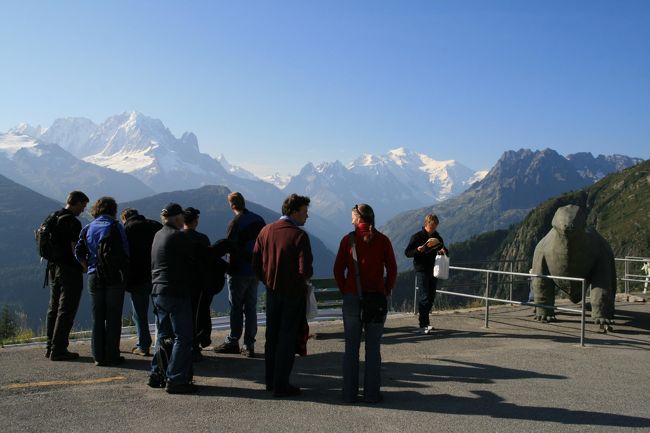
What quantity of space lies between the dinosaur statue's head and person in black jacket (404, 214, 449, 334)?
2941mm

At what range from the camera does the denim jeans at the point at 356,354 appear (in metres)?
6.31

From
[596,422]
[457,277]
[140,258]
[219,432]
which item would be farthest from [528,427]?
[457,277]

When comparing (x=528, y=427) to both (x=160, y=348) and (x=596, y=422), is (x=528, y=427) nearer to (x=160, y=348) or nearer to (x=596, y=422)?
(x=596, y=422)

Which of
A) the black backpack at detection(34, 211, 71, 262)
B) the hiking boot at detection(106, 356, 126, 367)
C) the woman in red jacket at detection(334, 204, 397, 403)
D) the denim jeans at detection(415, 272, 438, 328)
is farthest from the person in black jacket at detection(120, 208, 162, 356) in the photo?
the denim jeans at detection(415, 272, 438, 328)

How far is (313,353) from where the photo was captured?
9008 mm

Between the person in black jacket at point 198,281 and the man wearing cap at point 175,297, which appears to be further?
→ the person in black jacket at point 198,281

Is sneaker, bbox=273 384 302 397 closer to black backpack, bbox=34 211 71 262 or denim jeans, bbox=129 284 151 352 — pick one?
denim jeans, bbox=129 284 151 352

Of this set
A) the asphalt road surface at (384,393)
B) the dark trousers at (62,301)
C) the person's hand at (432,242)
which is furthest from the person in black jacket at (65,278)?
the person's hand at (432,242)

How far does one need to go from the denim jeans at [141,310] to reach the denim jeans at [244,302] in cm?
116

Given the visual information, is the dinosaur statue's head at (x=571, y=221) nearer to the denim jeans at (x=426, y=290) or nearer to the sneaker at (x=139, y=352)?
the denim jeans at (x=426, y=290)

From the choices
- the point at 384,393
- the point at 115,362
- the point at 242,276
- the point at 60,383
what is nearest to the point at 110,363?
the point at 115,362

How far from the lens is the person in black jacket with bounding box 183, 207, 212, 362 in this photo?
6.84 meters

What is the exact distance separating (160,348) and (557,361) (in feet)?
17.9

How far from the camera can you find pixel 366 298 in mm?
6285
